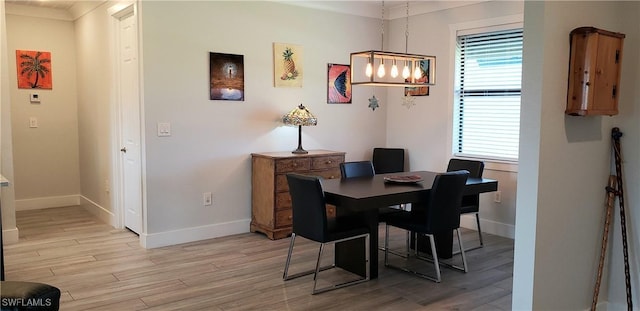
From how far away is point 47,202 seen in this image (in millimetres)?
6309

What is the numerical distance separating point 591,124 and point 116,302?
311 cm

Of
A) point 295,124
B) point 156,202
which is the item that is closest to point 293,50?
point 295,124

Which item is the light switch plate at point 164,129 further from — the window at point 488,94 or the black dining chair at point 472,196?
the window at point 488,94

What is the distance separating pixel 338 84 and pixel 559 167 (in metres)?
3.33

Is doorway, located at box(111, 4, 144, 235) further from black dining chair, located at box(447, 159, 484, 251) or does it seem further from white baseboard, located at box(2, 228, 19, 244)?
black dining chair, located at box(447, 159, 484, 251)

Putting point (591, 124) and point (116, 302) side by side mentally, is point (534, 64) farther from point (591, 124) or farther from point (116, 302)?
point (116, 302)

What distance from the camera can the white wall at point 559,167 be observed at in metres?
2.56

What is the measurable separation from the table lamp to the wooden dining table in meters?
1.07

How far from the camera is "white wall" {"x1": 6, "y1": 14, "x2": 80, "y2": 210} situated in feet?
19.6

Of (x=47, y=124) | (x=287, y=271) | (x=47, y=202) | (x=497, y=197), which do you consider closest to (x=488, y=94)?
(x=497, y=197)

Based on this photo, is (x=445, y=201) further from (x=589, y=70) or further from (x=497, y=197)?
(x=497, y=197)

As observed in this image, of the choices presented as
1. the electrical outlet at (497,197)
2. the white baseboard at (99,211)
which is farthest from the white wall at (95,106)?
the electrical outlet at (497,197)

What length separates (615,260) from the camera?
10.1ft

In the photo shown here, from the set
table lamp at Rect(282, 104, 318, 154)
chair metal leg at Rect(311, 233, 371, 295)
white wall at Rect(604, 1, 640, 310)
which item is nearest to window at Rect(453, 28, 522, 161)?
table lamp at Rect(282, 104, 318, 154)
